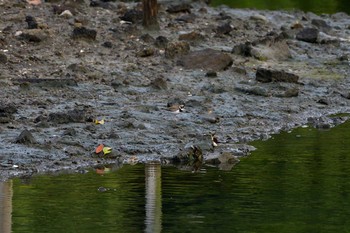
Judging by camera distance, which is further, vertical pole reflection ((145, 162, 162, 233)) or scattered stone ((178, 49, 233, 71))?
scattered stone ((178, 49, 233, 71))

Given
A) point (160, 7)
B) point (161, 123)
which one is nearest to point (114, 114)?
point (161, 123)

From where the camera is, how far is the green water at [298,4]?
3023 centimetres

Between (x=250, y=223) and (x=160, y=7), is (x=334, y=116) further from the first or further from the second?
(x=160, y=7)

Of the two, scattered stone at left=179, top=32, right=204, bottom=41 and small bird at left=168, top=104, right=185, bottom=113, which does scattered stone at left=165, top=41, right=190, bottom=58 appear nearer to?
scattered stone at left=179, top=32, right=204, bottom=41

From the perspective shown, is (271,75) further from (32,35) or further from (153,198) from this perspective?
(153,198)

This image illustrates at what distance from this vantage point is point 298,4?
3219cm

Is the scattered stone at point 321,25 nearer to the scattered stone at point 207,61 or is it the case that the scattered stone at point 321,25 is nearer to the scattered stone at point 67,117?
the scattered stone at point 207,61

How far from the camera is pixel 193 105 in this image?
49.5 ft

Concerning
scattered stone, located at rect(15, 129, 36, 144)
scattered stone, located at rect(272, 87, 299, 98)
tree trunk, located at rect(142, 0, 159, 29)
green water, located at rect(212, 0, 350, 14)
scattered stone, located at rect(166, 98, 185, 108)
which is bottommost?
scattered stone, located at rect(15, 129, 36, 144)

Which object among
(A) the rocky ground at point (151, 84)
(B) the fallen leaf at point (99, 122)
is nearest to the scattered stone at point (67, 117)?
(A) the rocky ground at point (151, 84)

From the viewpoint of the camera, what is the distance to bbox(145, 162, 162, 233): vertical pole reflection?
30.7ft

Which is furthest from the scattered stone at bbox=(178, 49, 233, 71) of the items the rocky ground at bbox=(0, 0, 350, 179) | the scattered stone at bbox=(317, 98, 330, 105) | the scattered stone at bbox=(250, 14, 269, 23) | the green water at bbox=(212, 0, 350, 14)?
the green water at bbox=(212, 0, 350, 14)

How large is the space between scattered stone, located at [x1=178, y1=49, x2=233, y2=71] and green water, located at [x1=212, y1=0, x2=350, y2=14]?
457 inches

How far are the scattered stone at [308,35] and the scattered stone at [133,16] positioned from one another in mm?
3029
